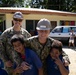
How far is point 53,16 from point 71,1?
589 inches

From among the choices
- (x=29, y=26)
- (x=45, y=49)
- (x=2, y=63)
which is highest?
(x=45, y=49)

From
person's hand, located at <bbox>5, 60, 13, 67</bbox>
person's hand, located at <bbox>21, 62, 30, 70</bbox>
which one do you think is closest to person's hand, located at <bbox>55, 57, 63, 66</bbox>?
person's hand, located at <bbox>21, 62, 30, 70</bbox>

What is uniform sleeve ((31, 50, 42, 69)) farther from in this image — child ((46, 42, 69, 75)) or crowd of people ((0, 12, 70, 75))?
child ((46, 42, 69, 75))

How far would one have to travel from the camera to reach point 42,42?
3.07 metres

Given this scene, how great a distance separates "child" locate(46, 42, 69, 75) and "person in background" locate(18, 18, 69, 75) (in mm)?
88

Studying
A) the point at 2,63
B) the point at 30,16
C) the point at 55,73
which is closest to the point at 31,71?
the point at 55,73

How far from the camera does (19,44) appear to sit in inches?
112

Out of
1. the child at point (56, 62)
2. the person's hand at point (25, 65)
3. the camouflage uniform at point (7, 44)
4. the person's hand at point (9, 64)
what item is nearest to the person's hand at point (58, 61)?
the child at point (56, 62)

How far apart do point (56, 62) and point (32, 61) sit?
0.29 metres

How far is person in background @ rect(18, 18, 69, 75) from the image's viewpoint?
9.77 feet

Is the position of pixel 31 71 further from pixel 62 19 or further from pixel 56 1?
pixel 56 1

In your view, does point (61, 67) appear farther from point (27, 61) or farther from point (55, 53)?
point (27, 61)

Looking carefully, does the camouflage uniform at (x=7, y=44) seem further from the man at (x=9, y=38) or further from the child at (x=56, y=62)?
the child at (x=56, y=62)

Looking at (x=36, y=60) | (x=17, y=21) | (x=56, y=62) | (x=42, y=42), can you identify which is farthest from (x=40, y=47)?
(x=17, y=21)
